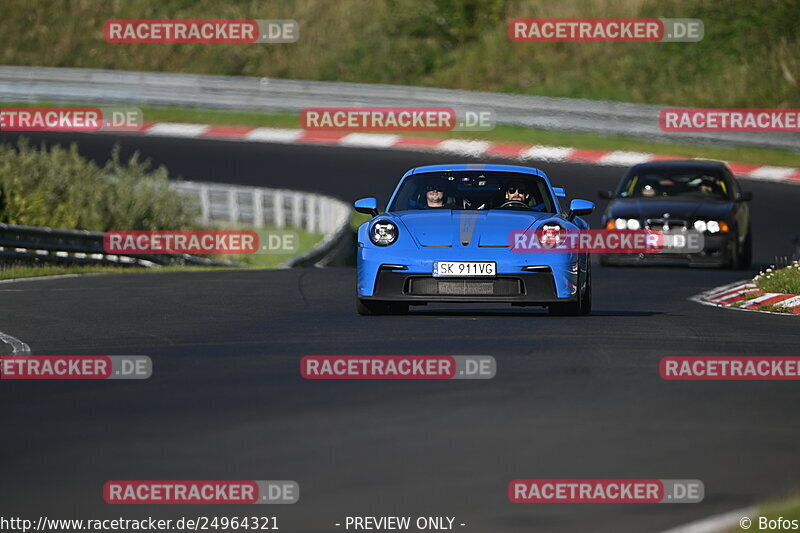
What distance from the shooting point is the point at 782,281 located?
51.9 feet

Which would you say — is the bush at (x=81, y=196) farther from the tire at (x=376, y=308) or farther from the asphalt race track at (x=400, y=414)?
the tire at (x=376, y=308)

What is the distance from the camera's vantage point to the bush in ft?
79.9

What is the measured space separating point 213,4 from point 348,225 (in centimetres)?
2496

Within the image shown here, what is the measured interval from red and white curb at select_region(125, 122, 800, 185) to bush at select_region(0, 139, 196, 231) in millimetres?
8110

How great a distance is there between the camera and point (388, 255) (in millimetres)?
12758

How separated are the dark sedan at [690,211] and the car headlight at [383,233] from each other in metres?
8.16

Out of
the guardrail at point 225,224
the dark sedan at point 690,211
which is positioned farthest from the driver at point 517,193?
the guardrail at point 225,224

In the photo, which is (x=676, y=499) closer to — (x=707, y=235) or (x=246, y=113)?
(x=707, y=235)

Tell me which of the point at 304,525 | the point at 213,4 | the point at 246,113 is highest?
the point at 213,4

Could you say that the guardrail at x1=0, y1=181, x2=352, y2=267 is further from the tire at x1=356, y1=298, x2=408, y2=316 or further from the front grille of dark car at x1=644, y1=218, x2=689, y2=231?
the tire at x1=356, y1=298, x2=408, y2=316

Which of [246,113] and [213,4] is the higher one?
[213,4]

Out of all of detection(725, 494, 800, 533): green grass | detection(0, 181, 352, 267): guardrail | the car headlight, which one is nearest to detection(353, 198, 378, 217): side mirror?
the car headlight

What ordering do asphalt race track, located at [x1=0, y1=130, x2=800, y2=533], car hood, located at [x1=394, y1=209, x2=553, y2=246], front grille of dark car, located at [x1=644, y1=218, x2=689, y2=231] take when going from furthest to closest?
front grille of dark car, located at [x1=644, y1=218, x2=689, y2=231] < car hood, located at [x1=394, y1=209, x2=553, y2=246] < asphalt race track, located at [x1=0, y1=130, x2=800, y2=533]

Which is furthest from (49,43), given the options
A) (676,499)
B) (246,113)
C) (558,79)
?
(676,499)
